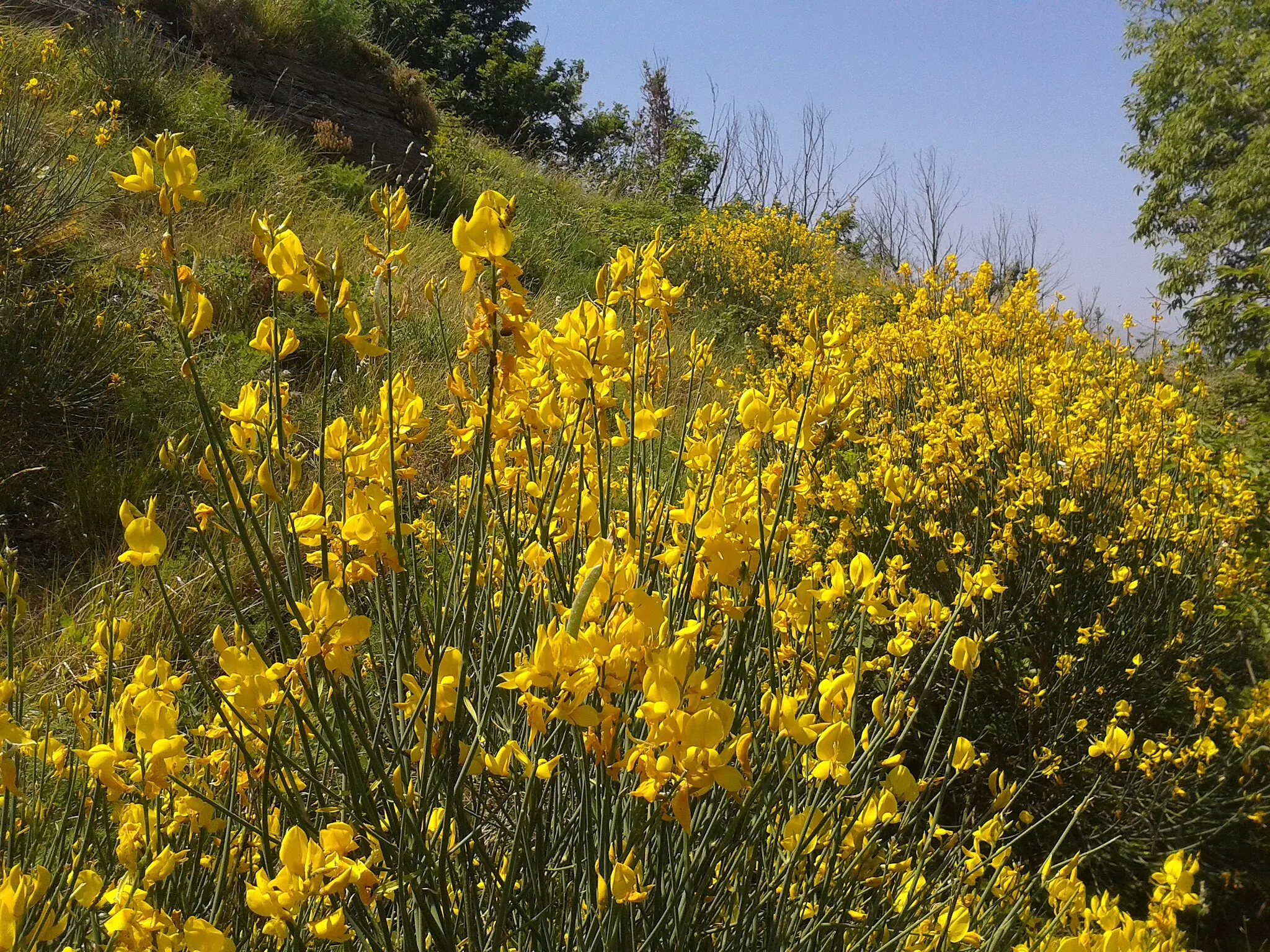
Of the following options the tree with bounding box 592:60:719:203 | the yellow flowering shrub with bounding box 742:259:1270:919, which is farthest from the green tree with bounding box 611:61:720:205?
the yellow flowering shrub with bounding box 742:259:1270:919

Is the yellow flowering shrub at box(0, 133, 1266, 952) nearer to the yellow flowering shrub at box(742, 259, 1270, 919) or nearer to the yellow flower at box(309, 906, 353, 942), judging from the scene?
the yellow flower at box(309, 906, 353, 942)

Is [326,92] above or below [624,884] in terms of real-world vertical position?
above

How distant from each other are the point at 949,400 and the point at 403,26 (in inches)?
599

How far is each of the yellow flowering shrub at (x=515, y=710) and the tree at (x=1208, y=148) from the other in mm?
14399

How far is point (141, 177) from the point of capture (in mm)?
790

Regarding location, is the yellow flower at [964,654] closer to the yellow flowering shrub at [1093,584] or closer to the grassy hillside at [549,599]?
the grassy hillside at [549,599]

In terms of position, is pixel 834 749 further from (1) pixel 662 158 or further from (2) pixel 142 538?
(1) pixel 662 158

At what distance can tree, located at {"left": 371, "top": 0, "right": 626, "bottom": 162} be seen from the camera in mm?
14227

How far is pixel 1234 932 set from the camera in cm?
256

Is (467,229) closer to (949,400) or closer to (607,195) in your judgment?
(949,400)

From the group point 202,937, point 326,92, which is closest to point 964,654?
point 202,937

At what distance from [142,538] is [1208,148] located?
59.7 ft

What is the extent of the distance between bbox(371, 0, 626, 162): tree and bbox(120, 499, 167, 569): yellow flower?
12.5m

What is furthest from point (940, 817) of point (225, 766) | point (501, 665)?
point (225, 766)
